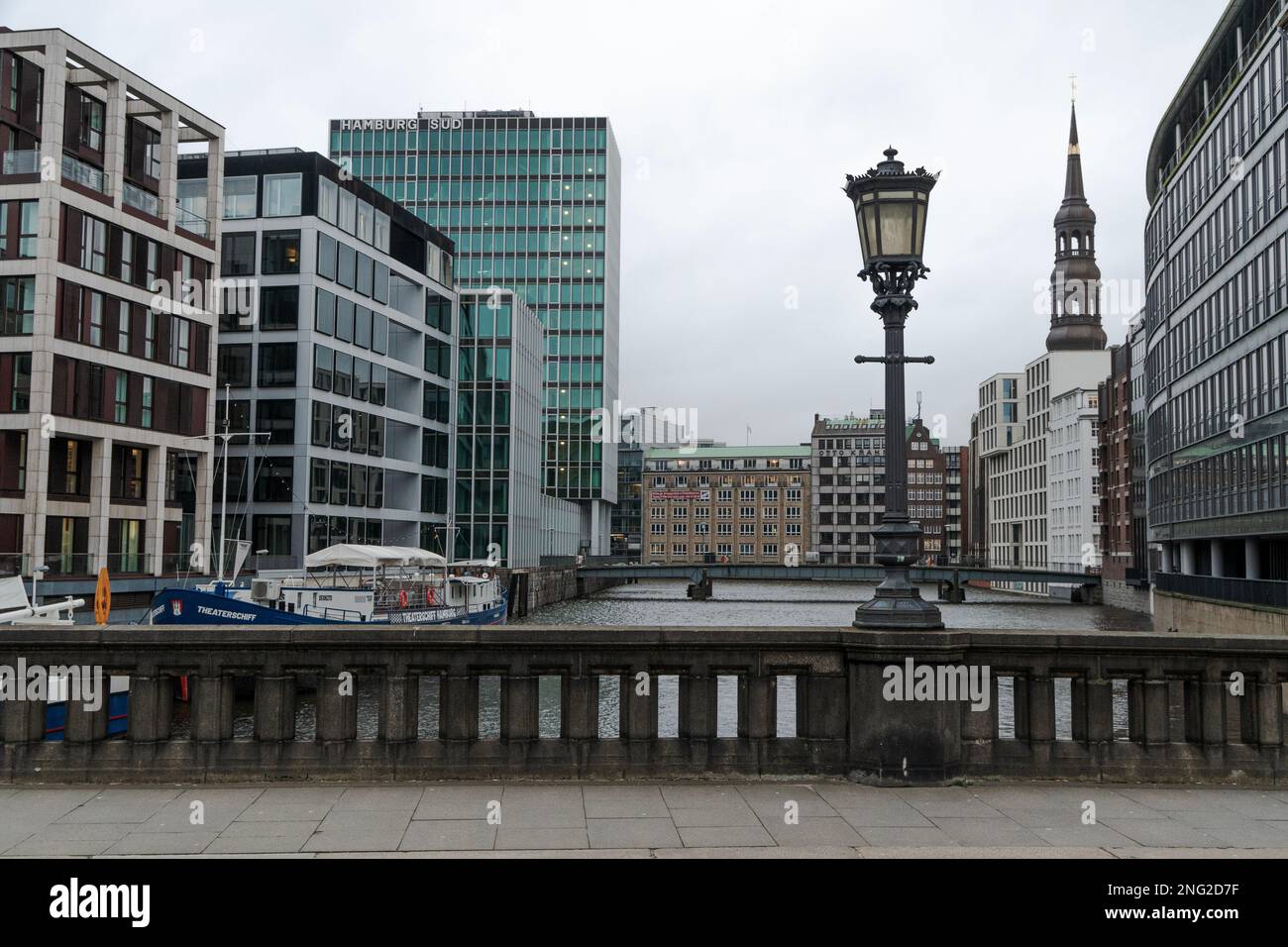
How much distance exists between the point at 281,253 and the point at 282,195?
3553 mm

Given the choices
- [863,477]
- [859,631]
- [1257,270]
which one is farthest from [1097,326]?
[859,631]

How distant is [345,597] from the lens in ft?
146

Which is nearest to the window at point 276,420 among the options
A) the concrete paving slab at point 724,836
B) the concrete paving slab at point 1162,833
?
the concrete paving slab at point 724,836

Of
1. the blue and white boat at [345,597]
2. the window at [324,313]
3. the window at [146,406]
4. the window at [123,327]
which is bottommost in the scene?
the blue and white boat at [345,597]

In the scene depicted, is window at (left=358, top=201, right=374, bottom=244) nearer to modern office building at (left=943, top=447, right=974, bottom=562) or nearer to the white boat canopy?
the white boat canopy

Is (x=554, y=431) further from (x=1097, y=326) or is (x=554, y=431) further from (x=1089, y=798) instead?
(x=1089, y=798)

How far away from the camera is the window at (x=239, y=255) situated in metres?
64.0

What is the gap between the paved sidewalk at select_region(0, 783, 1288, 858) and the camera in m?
7.20

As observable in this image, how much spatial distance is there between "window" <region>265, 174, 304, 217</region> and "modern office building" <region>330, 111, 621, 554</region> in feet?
173

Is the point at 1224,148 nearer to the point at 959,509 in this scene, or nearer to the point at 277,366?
the point at 277,366

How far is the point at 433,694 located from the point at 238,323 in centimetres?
3941

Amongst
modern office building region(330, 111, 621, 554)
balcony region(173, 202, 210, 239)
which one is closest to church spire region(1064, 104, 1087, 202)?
modern office building region(330, 111, 621, 554)

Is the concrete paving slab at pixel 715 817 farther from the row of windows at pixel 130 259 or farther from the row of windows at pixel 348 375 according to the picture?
the row of windows at pixel 348 375

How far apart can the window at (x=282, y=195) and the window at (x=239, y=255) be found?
1.96 m
